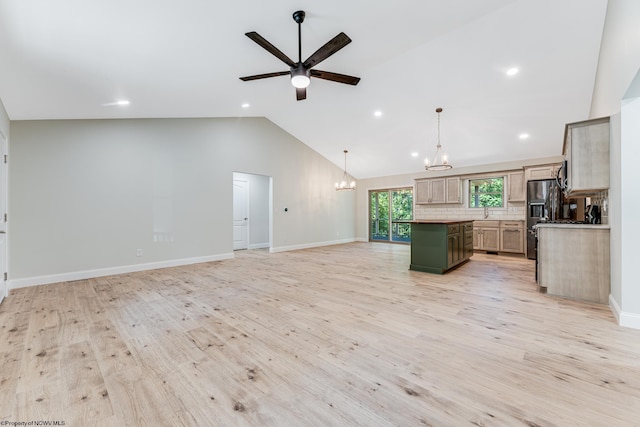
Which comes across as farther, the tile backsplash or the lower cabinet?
the tile backsplash

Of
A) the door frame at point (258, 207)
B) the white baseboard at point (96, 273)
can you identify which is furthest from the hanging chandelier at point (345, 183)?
the white baseboard at point (96, 273)

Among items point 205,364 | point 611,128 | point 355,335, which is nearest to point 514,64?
point 611,128

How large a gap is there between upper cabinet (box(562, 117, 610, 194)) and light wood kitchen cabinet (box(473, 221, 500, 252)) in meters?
4.14

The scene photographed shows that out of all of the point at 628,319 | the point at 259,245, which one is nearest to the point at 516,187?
the point at 628,319

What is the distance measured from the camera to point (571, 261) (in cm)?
319

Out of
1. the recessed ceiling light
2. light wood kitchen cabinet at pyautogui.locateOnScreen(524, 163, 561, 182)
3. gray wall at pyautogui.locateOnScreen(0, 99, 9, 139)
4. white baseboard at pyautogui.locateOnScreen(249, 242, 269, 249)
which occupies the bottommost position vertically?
white baseboard at pyautogui.locateOnScreen(249, 242, 269, 249)

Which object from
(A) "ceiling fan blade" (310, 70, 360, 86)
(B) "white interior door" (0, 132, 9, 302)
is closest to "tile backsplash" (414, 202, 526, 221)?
(A) "ceiling fan blade" (310, 70, 360, 86)

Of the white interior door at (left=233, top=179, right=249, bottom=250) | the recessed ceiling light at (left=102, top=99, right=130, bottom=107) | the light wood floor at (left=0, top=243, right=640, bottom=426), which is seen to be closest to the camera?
the light wood floor at (left=0, top=243, right=640, bottom=426)

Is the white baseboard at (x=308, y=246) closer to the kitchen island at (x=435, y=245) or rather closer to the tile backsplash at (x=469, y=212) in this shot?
the tile backsplash at (x=469, y=212)

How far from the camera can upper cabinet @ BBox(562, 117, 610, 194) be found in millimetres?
2848

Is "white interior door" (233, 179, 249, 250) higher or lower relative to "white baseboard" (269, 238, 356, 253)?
higher

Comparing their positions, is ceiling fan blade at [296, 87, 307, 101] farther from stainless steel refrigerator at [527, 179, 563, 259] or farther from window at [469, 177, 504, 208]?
window at [469, 177, 504, 208]

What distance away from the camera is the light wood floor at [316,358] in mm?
1440

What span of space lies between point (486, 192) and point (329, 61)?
5.68 metres
